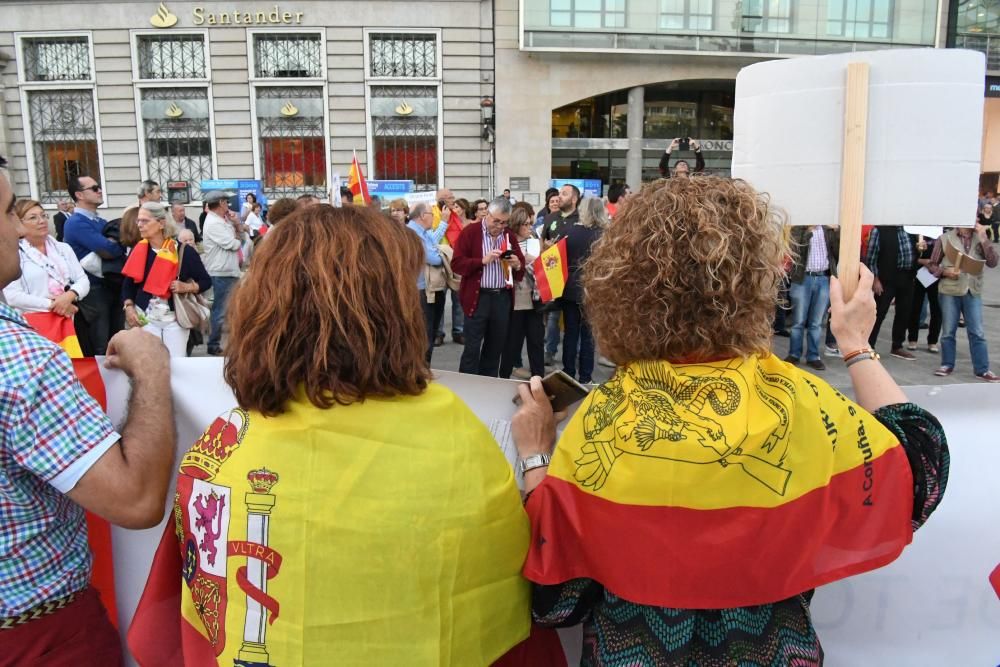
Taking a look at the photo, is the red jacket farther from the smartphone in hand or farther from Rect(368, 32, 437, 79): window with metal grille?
Rect(368, 32, 437, 79): window with metal grille

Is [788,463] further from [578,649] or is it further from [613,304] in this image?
[578,649]

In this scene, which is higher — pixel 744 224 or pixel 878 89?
pixel 878 89

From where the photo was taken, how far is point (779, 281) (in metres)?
1.44

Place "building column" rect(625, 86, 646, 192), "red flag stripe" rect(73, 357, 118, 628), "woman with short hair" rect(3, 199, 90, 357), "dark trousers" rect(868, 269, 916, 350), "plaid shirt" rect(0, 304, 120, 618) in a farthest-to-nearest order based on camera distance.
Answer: "building column" rect(625, 86, 646, 192) < "dark trousers" rect(868, 269, 916, 350) < "woman with short hair" rect(3, 199, 90, 357) < "red flag stripe" rect(73, 357, 118, 628) < "plaid shirt" rect(0, 304, 120, 618)

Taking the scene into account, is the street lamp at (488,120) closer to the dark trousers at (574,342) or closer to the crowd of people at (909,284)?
the crowd of people at (909,284)

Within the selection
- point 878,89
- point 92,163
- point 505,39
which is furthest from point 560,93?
point 878,89

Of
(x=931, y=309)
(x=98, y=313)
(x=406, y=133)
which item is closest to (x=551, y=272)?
(x=98, y=313)

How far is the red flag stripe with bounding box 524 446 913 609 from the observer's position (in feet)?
4.35

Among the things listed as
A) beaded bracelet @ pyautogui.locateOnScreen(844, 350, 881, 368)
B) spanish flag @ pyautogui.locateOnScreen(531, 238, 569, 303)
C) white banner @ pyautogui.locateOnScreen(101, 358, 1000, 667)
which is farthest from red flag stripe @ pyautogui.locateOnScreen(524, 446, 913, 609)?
spanish flag @ pyautogui.locateOnScreen(531, 238, 569, 303)

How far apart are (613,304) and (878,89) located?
959 millimetres

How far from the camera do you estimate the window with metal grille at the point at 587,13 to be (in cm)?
2439

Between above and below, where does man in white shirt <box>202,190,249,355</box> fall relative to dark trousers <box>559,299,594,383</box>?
above

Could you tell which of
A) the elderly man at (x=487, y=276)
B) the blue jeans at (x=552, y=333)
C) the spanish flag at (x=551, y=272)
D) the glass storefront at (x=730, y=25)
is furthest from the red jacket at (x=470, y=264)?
the glass storefront at (x=730, y=25)

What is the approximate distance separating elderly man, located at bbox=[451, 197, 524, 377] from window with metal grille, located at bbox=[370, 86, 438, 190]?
62.2 ft
